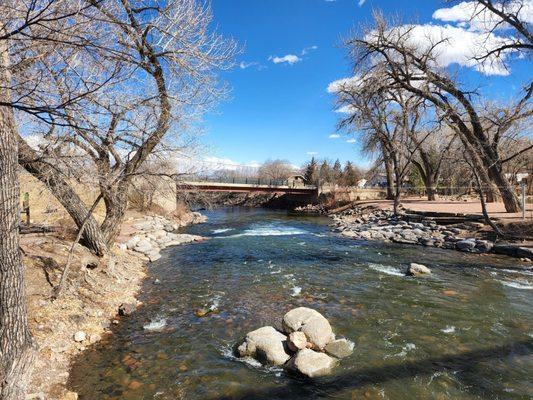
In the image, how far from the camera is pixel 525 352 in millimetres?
5863

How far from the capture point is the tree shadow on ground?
4.83 meters

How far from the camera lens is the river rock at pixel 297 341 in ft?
18.8

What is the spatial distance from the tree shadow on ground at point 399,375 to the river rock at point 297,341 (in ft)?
2.08

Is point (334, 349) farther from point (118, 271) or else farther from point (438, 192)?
point (438, 192)

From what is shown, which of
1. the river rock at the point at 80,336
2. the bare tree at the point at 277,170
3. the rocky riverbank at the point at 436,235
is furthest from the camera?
the bare tree at the point at 277,170

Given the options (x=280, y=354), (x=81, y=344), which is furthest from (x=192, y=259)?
(x=280, y=354)

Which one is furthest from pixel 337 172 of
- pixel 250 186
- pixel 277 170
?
pixel 250 186

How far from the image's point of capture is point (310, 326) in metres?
6.10

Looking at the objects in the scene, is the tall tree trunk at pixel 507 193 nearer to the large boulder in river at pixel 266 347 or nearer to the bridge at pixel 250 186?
the large boulder in river at pixel 266 347

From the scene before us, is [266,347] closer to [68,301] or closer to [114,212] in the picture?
[68,301]

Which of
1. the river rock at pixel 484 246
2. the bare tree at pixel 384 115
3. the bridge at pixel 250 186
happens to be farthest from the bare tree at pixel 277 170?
the river rock at pixel 484 246

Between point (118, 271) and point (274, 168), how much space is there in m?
76.9

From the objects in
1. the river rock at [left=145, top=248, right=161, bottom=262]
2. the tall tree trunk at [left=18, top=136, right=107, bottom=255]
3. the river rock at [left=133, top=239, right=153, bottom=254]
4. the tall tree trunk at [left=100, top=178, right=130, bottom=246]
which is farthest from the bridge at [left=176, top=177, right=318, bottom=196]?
the tall tree trunk at [left=18, top=136, right=107, bottom=255]

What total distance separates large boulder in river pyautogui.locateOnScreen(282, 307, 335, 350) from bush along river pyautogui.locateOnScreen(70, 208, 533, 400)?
508 millimetres
